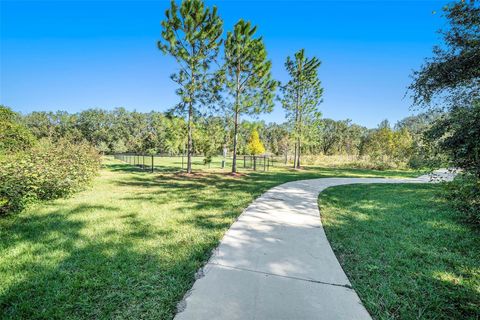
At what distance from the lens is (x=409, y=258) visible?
332 cm

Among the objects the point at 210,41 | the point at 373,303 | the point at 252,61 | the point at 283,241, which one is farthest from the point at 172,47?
the point at 373,303

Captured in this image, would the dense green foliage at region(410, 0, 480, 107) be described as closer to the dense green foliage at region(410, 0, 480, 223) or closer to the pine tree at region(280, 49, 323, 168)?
Answer: the dense green foliage at region(410, 0, 480, 223)

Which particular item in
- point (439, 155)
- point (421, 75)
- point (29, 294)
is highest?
point (421, 75)

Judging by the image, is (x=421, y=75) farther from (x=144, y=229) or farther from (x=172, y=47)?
(x=172, y=47)

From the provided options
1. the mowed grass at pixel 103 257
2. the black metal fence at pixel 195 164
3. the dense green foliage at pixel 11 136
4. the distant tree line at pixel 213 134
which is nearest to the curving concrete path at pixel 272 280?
the mowed grass at pixel 103 257

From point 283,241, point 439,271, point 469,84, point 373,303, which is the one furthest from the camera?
point 469,84

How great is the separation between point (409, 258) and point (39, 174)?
7.33 metres

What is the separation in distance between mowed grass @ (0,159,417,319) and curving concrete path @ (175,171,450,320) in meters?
0.26

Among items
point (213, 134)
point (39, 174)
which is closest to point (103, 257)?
point (39, 174)

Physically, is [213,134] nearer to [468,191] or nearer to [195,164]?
[195,164]

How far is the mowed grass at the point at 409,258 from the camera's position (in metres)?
2.33

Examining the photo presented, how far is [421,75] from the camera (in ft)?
22.0

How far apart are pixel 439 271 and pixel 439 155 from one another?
2.56 metres

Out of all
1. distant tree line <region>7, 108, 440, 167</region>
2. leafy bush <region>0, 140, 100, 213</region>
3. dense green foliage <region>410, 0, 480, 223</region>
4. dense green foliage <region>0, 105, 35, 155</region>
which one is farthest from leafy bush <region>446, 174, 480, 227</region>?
distant tree line <region>7, 108, 440, 167</region>
